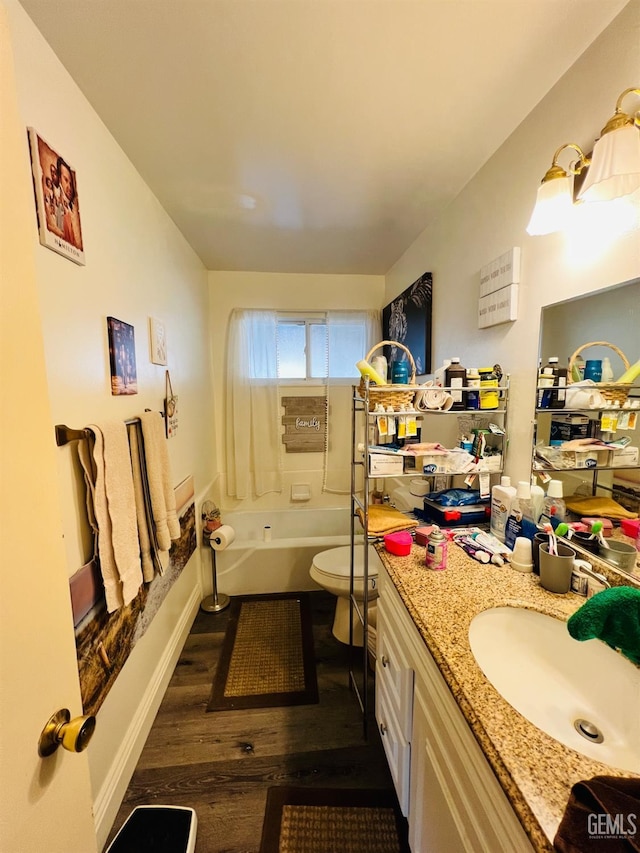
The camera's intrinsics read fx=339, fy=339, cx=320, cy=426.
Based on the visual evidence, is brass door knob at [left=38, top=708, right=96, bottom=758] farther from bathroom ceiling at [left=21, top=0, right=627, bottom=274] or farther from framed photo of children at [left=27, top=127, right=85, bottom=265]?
bathroom ceiling at [left=21, top=0, right=627, bottom=274]

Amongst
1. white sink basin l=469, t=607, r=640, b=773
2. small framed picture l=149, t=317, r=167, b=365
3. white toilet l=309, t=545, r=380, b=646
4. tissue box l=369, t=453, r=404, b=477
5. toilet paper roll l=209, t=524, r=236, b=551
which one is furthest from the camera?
toilet paper roll l=209, t=524, r=236, b=551

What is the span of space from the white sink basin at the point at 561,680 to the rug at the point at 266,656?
1183 millimetres

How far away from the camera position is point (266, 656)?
191cm

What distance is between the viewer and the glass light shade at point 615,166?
2.58 ft

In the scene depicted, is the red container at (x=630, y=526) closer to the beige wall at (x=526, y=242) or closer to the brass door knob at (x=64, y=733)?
the beige wall at (x=526, y=242)

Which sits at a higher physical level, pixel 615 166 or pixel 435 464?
Result: pixel 615 166

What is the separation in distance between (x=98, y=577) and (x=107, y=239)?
1197 mm

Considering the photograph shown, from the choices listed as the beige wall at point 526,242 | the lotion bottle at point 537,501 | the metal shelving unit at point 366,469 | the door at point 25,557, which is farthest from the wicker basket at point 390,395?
the door at point 25,557

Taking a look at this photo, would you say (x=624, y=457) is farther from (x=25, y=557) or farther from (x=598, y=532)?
(x=25, y=557)

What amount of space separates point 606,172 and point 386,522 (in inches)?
48.2

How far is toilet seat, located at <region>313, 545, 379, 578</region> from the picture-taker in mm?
1952

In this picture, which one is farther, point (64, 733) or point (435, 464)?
point (435, 464)

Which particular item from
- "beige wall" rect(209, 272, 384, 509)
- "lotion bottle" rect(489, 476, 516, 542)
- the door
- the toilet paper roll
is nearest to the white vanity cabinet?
"lotion bottle" rect(489, 476, 516, 542)

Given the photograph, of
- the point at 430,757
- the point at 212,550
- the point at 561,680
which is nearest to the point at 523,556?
the point at 561,680
